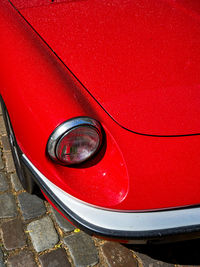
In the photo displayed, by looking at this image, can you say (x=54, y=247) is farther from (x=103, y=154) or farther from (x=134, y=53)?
(x=134, y=53)

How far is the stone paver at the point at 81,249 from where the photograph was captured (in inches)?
76.2

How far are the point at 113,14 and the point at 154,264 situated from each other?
59.8 inches

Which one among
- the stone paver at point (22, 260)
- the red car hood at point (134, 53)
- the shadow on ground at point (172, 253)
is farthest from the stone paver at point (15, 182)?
the red car hood at point (134, 53)

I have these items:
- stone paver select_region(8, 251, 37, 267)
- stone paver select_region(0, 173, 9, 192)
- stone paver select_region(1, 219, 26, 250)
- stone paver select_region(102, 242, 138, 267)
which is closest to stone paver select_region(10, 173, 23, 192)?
stone paver select_region(0, 173, 9, 192)

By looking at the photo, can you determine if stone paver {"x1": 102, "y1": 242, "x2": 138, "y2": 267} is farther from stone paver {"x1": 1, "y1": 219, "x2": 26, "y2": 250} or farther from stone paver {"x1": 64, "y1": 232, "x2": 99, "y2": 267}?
stone paver {"x1": 1, "y1": 219, "x2": 26, "y2": 250}

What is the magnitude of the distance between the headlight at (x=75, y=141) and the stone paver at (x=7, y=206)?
32.1 inches

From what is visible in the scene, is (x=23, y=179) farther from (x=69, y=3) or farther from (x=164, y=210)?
(x=69, y=3)

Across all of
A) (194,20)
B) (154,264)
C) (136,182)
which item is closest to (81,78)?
(136,182)

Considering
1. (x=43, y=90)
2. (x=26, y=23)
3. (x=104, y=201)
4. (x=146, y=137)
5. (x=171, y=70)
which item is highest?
(x=26, y=23)

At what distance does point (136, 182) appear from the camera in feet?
4.80

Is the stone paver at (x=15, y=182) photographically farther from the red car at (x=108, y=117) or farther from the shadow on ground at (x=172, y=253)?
the shadow on ground at (x=172, y=253)

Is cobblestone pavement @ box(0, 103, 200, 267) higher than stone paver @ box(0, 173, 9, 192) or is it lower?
lower

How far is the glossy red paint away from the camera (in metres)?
1.47

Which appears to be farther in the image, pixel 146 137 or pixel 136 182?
pixel 146 137
